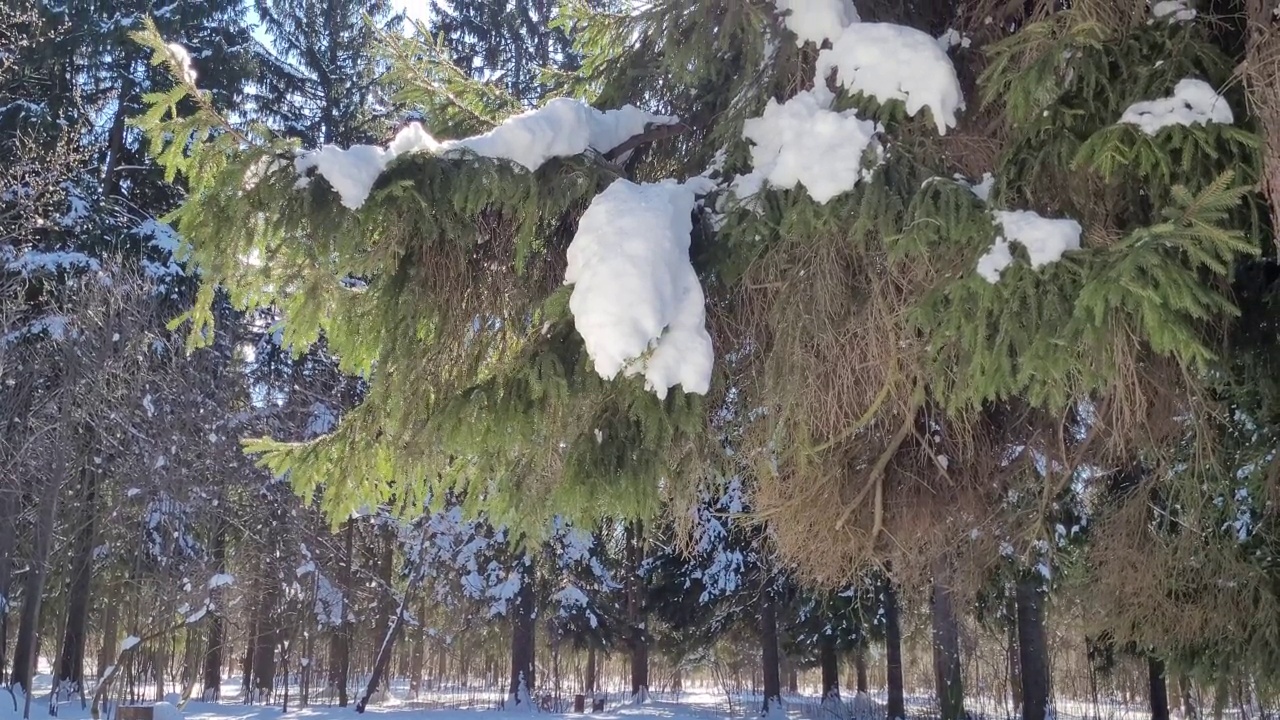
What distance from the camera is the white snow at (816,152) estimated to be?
12.1 ft

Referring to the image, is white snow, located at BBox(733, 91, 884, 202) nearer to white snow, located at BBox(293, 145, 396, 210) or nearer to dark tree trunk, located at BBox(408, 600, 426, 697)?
white snow, located at BBox(293, 145, 396, 210)

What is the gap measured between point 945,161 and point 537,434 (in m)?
1.94

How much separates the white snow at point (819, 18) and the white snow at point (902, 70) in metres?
0.21

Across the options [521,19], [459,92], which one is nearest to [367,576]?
[521,19]

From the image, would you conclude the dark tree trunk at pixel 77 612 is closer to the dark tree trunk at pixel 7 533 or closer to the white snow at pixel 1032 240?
the dark tree trunk at pixel 7 533

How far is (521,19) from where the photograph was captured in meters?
18.5

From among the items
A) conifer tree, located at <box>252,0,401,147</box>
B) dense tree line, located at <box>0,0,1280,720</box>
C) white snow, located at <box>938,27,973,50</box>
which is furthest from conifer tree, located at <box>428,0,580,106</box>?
white snow, located at <box>938,27,973,50</box>

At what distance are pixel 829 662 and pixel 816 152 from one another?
15.5 m

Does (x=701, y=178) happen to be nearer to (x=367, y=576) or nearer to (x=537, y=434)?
(x=537, y=434)

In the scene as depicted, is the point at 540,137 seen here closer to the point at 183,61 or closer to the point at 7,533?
the point at 183,61

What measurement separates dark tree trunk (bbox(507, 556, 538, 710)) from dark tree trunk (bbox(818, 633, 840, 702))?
4954 millimetres

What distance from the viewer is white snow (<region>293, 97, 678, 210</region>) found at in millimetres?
3609

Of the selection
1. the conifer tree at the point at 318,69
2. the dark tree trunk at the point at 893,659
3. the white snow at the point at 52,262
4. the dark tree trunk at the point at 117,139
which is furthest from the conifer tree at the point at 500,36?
the dark tree trunk at the point at 893,659

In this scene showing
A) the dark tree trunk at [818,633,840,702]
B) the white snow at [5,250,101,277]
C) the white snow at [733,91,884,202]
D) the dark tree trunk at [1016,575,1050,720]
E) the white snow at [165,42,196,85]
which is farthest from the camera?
the dark tree trunk at [818,633,840,702]
